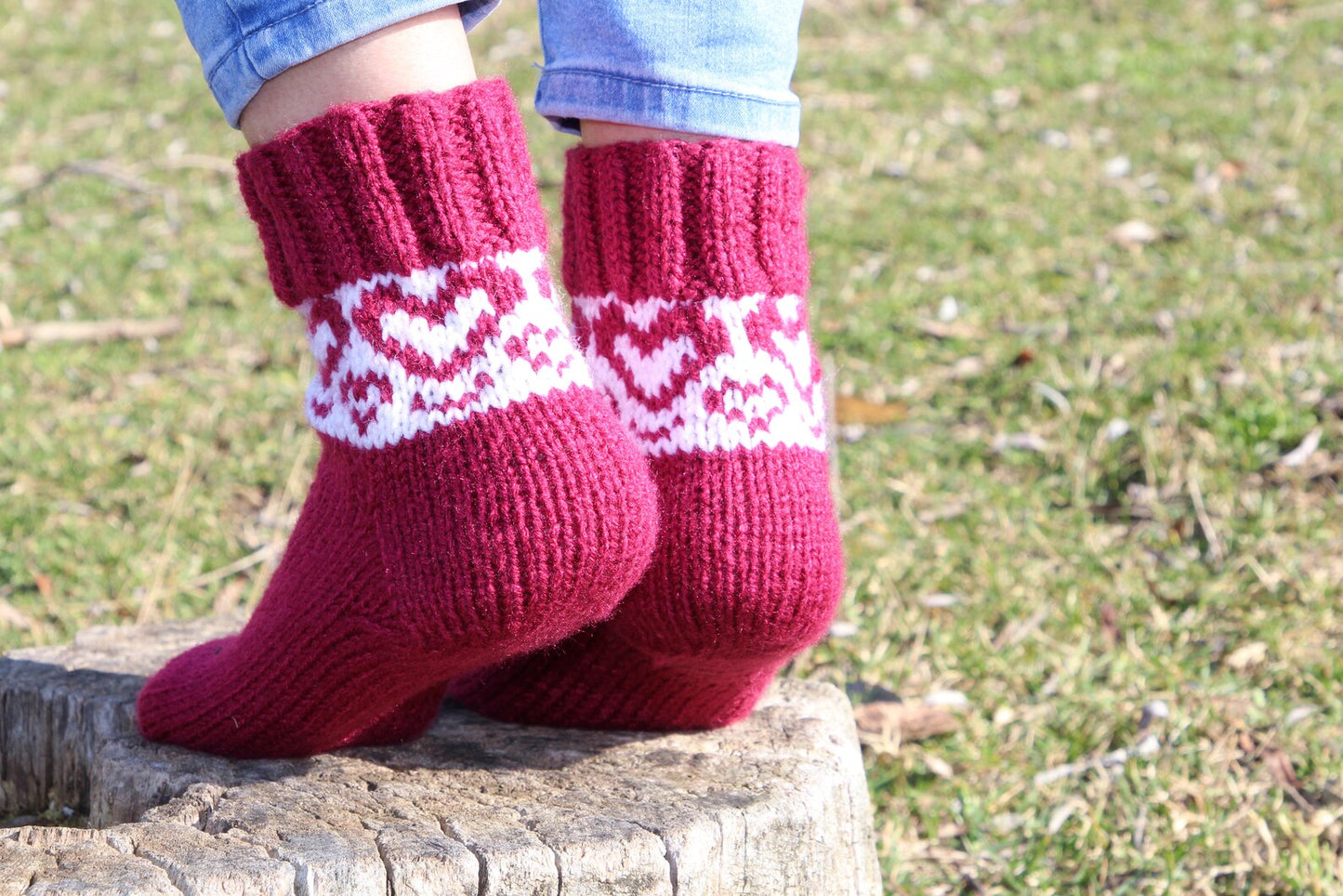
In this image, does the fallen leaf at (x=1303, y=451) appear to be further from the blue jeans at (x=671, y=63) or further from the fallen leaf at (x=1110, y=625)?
the blue jeans at (x=671, y=63)

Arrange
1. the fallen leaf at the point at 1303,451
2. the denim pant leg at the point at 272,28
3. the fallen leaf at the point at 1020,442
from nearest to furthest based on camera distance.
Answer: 1. the denim pant leg at the point at 272,28
2. the fallen leaf at the point at 1303,451
3. the fallen leaf at the point at 1020,442

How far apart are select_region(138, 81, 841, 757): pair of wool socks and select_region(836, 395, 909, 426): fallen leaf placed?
1.34 metres

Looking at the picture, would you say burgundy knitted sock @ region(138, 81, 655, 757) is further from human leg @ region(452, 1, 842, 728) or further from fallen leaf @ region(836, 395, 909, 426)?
fallen leaf @ region(836, 395, 909, 426)

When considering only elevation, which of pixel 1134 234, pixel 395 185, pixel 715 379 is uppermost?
pixel 395 185

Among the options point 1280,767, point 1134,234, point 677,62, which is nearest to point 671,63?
point 677,62

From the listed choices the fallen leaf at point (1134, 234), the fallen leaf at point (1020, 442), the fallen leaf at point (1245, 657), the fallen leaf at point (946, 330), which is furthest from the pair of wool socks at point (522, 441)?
the fallen leaf at point (1134, 234)

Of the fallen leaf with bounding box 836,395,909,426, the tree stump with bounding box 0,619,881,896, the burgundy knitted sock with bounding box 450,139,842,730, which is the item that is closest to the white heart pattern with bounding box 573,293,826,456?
the burgundy knitted sock with bounding box 450,139,842,730

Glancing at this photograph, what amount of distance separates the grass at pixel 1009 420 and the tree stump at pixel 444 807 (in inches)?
13.4

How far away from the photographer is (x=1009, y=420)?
8.32ft

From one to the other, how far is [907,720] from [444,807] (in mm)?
775

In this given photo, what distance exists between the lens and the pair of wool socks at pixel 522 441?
3.48 ft

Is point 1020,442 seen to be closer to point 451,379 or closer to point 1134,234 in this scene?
point 1134,234

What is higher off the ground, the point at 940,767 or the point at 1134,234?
the point at 940,767

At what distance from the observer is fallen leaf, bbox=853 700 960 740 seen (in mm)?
1728
